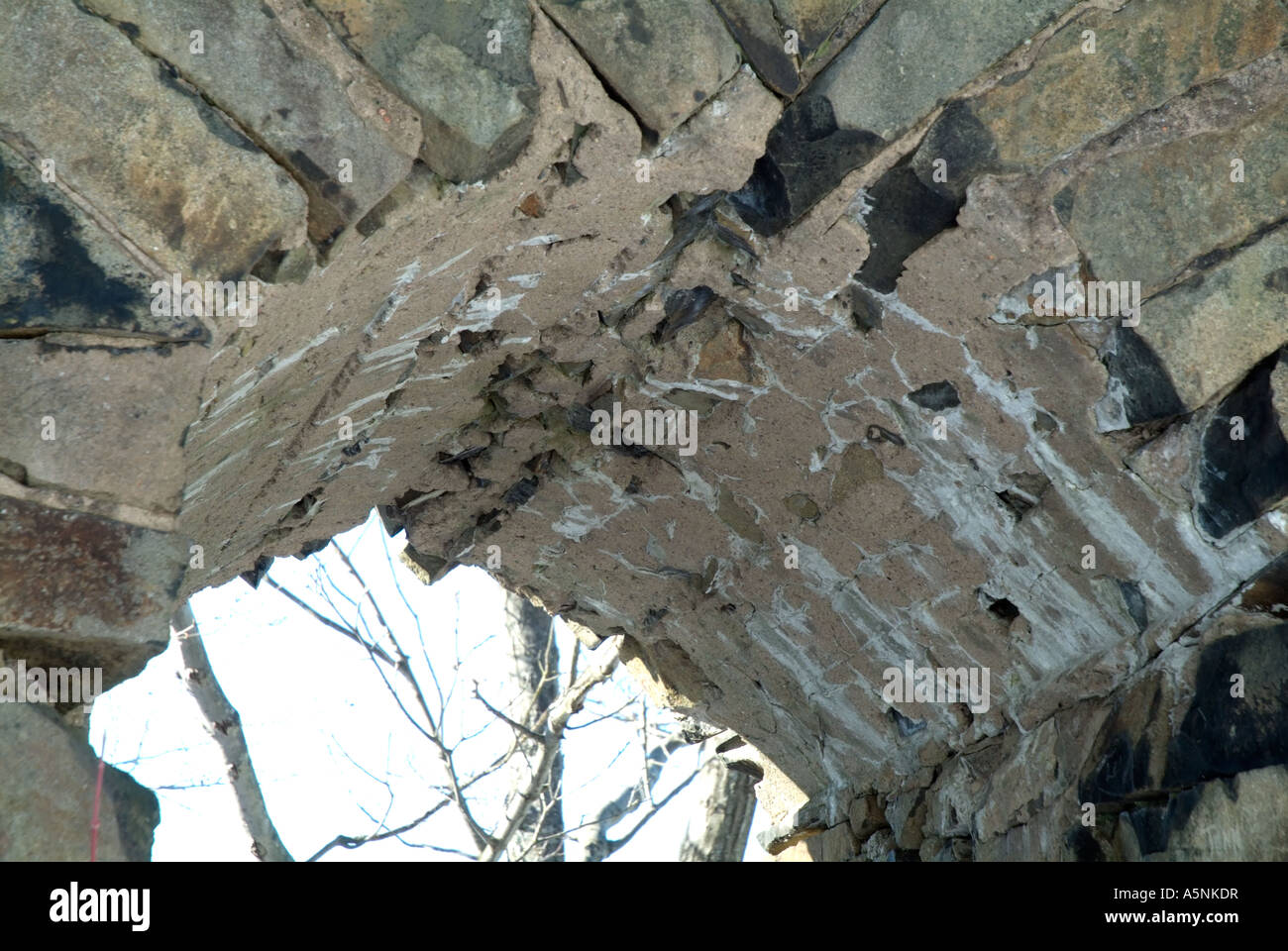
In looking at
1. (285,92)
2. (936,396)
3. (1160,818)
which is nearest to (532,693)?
(936,396)

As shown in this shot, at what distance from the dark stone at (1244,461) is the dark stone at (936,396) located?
56 centimetres

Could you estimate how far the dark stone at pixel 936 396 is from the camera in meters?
2.81

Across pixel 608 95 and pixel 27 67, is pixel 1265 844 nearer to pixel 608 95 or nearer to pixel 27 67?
pixel 608 95

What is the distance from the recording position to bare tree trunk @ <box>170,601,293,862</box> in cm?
754

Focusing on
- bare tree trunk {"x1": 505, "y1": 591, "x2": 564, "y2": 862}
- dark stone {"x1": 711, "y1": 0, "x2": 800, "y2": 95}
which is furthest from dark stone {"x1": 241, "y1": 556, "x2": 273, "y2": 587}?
bare tree trunk {"x1": 505, "y1": 591, "x2": 564, "y2": 862}

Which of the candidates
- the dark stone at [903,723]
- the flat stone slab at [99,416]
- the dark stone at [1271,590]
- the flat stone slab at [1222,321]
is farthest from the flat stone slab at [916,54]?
the dark stone at [903,723]

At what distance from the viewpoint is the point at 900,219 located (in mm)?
2572

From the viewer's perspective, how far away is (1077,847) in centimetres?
281

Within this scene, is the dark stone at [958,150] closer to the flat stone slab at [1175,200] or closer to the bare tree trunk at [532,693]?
the flat stone slab at [1175,200]

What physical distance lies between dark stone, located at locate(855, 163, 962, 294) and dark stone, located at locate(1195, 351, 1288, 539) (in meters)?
0.65

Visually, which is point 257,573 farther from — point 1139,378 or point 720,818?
point 720,818

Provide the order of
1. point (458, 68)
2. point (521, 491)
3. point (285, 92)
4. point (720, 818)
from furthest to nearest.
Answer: point (720, 818)
point (521, 491)
point (458, 68)
point (285, 92)

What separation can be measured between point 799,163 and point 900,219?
240 millimetres
